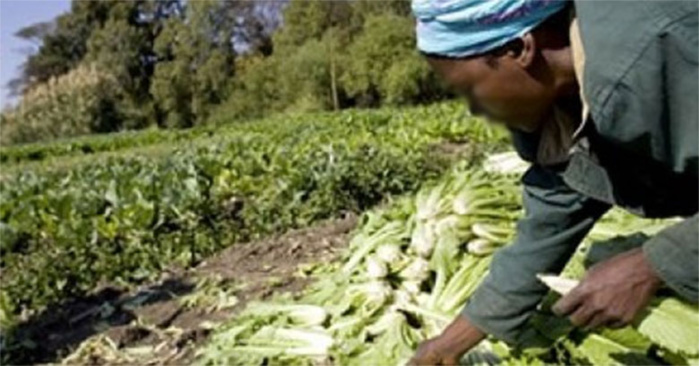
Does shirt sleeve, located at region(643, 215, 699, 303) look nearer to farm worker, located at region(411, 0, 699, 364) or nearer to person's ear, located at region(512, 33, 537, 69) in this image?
farm worker, located at region(411, 0, 699, 364)

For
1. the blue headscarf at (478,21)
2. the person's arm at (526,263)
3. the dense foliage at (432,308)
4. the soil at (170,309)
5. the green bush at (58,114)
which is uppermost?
the blue headscarf at (478,21)

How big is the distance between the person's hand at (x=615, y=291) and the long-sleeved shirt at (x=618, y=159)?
0.19 feet

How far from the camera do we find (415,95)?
4228 cm

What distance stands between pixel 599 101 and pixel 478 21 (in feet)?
0.91

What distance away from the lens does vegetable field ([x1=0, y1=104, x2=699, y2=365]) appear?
138 inches

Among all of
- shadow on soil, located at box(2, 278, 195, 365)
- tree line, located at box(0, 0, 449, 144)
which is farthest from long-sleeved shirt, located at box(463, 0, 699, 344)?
tree line, located at box(0, 0, 449, 144)

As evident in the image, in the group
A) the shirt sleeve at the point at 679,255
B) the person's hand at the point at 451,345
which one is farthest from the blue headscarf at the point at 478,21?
the person's hand at the point at 451,345

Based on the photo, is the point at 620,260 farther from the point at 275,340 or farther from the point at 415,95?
the point at 415,95

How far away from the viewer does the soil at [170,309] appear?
193 inches

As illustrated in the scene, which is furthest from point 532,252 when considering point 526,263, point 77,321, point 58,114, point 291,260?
point 58,114

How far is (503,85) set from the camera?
1831 millimetres

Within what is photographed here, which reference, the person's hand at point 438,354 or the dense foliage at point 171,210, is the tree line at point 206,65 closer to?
the dense foliage at point 171,210

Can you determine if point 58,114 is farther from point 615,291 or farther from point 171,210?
point 615,291

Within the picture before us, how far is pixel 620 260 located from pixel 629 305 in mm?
106
